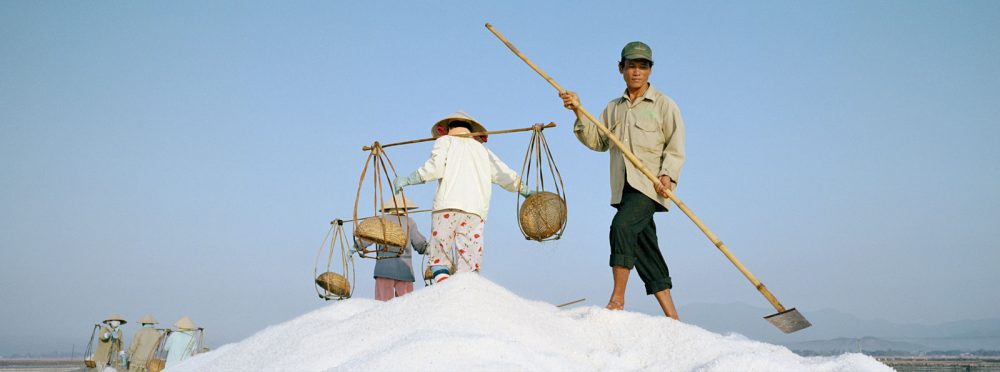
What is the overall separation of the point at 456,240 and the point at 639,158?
1570 mm

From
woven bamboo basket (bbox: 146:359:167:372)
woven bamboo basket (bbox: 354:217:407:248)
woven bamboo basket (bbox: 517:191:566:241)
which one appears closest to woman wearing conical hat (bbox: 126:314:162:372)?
woven bamboo basket (bbox: 146:359:167:372)

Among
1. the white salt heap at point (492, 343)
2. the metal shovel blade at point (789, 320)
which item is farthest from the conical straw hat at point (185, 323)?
the metal shovel blade at point (789, 320)

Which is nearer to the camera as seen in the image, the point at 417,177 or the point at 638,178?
the point at 638,178

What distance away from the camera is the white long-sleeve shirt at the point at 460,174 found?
17.8 ft

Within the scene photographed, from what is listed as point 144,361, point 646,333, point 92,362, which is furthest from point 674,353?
point 92,362

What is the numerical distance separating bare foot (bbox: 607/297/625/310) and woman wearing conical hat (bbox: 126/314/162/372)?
8329 millimetres

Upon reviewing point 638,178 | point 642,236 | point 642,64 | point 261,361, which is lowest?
point 261,361

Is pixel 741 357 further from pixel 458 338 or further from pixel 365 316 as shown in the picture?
pixel 365 316

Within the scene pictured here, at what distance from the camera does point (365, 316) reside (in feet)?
11.4

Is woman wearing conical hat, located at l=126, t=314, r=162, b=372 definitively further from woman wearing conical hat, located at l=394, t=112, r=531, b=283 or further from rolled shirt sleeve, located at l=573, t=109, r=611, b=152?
rolled shirt sleeve, located at l=573, t=109, r=611, b=152

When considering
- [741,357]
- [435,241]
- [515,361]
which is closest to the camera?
[515,361]

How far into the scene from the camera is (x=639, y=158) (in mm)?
4422

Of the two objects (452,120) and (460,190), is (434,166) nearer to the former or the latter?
(460,190)

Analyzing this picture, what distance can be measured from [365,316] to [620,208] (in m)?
1.62
